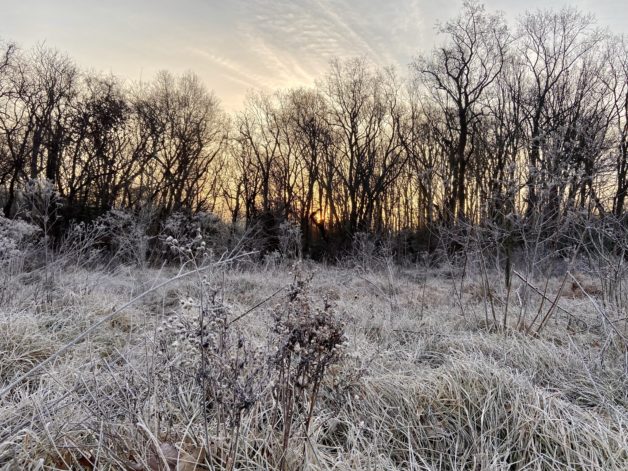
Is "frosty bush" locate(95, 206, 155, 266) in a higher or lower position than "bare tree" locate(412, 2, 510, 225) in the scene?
lower

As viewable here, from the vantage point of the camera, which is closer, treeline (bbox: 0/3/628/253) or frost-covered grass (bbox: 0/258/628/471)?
frost-covered grass (bbox: 0/258/628/471)

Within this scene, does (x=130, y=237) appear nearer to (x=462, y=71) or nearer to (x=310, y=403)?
(x=310, y=403)

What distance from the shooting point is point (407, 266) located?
15859 mm

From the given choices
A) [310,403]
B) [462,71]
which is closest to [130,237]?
[310,403]

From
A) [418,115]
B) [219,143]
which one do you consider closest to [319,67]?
[418,115]

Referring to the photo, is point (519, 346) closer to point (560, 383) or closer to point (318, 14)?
point (560, 383)

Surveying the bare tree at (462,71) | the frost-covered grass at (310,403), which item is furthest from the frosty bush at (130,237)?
the bare tree at (462,71)

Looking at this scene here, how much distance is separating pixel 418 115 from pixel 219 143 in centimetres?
1372

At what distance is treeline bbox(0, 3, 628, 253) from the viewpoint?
1791 cm

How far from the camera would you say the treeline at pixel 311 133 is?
17.9m

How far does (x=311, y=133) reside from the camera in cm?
2523

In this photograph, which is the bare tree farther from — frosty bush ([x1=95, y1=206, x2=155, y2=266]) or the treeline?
frosty bush ([x1=95, y1=206, x2=155, y2=266])

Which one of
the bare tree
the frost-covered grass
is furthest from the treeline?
the frost-covered grass

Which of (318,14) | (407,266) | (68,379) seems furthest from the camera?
(407,266)
